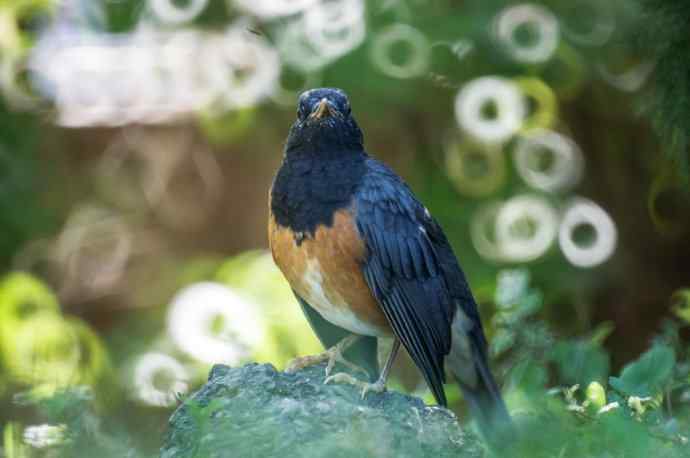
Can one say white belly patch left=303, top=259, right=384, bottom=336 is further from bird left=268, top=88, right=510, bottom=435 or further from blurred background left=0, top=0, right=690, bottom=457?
blurred background left=0, top=0, right=690, bottom=457

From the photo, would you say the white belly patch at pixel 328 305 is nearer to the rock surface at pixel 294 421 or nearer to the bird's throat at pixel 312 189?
the bird's throat at pixel 312 189

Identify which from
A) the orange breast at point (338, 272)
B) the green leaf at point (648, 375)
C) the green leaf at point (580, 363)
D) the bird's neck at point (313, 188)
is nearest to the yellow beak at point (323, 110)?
the bird's neck at point (313, 188)

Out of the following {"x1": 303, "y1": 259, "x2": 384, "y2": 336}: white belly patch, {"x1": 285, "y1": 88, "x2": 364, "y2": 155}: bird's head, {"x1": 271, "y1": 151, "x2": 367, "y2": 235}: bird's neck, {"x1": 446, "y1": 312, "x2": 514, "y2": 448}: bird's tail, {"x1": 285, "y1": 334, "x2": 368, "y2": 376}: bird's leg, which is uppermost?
{"x1": 285, "y1": 88, "x2": 364, "y2": 155}: bird's head

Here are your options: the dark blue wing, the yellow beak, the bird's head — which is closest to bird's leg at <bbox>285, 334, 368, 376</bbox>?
the dark blue wing

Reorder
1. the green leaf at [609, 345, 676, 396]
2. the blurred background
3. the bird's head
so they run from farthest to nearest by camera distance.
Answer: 1. the blurred background
2. the bird's head
3. the green leaf at [609, 345, 676, 396]

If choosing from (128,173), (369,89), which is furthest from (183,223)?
(369,89)

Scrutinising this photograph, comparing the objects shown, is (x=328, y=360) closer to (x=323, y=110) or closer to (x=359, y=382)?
(x=359, y=382)

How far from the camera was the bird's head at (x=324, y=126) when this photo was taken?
12.4 ft

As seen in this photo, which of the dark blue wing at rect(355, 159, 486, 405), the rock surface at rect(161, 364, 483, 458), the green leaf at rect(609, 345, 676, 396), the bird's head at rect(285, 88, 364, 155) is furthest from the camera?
the bird's head at rect(285, 88, 364, 155)

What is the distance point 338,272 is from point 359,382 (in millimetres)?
386

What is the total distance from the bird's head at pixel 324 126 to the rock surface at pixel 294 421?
80 cm

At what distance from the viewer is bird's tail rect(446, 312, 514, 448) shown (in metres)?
3.79

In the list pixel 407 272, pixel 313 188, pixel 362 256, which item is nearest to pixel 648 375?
pixel 407 272

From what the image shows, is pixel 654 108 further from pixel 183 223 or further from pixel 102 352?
pixel 183 223
